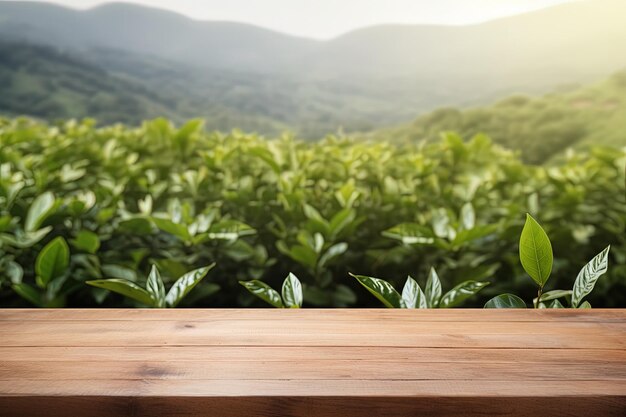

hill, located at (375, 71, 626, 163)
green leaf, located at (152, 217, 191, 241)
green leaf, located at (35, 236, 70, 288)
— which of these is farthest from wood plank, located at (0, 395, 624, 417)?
hill, located at (375, 71, 626, 163)

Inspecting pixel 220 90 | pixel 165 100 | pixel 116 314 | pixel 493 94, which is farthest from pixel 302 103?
pixel 116 314

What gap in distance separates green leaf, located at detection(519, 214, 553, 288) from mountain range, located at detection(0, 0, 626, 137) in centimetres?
762

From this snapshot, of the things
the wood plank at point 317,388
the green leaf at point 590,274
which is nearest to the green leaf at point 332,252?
the green leaf at point 590,274

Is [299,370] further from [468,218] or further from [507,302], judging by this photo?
[468,218]

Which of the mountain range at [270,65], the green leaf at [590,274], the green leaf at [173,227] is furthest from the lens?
the mountain range at [270,65]

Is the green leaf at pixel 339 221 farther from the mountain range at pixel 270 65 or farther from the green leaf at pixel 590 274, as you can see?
the mountain range at pixel 270 65

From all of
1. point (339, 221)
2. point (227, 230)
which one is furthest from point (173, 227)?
point (339, 221)

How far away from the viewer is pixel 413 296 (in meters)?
1.05

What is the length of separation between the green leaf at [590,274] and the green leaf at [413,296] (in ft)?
0.77

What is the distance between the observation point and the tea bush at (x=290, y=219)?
137 centimetres

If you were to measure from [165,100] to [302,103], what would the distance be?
2.00 metres

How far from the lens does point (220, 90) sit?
945 centimetres

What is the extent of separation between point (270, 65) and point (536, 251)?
28.8ft

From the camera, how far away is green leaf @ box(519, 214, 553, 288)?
3.12ft
